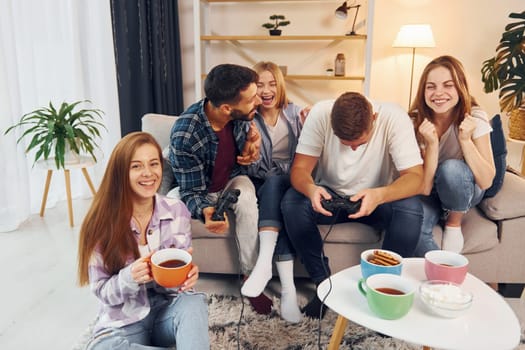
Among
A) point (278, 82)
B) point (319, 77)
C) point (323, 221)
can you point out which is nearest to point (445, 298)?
point (323, 221)

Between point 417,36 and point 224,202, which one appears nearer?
point 224,202

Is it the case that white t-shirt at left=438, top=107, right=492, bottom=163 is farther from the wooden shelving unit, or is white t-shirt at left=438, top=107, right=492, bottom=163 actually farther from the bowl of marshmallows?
the wooden shelving unit

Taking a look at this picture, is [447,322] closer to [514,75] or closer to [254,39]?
[514,75]

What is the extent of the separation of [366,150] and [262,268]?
57 cm

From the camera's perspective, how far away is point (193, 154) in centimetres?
178

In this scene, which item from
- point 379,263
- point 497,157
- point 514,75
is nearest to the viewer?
point 379,263

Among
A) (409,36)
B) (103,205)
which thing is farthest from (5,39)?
(409,36)

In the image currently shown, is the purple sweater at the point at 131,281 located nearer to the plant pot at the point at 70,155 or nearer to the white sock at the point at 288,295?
the white sock at the point at 288,295

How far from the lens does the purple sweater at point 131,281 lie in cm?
120

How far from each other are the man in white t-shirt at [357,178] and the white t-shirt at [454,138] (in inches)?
7.7

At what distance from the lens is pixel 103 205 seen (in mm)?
1256

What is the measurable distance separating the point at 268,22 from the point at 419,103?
2283 mm

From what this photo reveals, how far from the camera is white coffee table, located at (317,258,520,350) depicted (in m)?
1.03

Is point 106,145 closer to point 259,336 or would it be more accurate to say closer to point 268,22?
point 268,22
